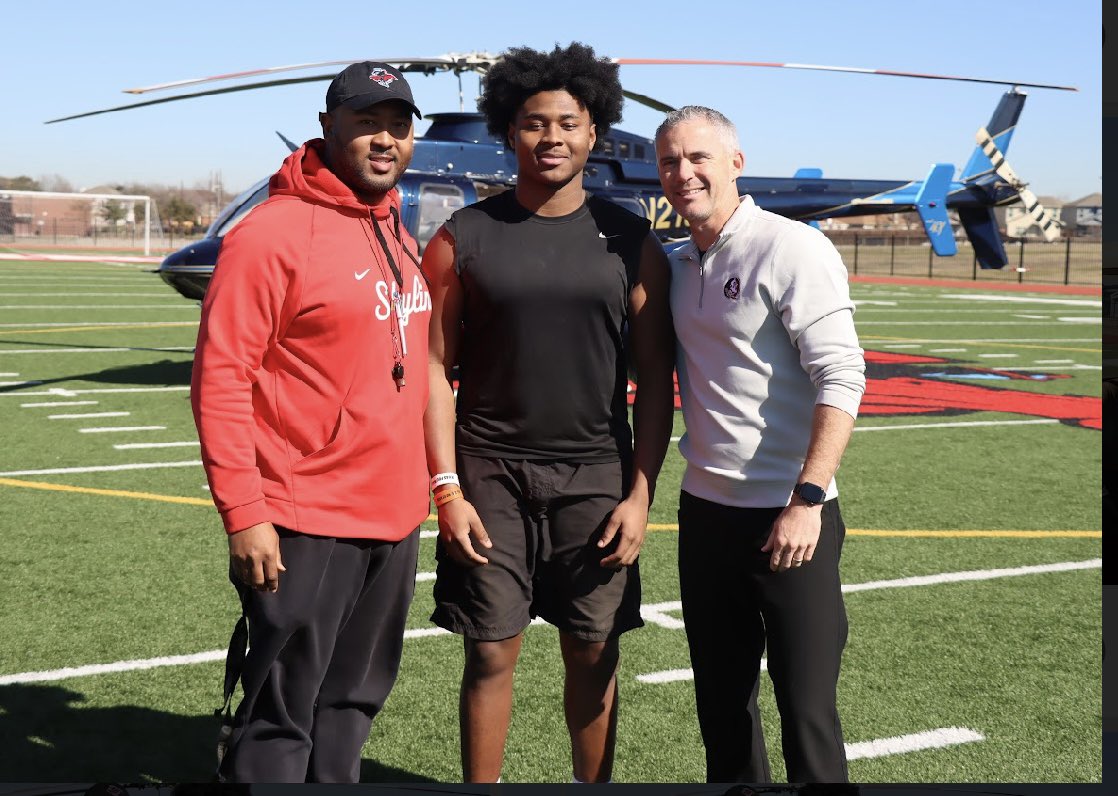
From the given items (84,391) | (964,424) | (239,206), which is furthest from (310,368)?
(239,206)

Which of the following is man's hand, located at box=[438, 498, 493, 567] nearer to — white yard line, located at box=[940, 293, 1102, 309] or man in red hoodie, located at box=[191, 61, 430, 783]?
Answer: man in red hoodie, located at box=[191, 61, 430, 783]

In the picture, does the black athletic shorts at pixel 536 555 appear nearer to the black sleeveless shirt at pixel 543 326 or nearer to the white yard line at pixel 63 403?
the black sleeveless shirt at pixel 543 326

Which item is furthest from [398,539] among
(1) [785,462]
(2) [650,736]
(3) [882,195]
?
(3) [882,195]

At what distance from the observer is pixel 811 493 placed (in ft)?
9.37

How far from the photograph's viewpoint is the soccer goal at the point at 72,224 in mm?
72625

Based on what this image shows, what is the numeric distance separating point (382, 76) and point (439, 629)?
2949 millimetres

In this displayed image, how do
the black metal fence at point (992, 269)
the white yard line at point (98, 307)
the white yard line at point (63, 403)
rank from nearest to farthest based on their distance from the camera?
the white yard line at point (63, 403), the white yard line at point (98, 307), the black metal fence at point (992, 269)

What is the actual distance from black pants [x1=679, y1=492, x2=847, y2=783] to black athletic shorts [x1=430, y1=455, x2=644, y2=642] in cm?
24

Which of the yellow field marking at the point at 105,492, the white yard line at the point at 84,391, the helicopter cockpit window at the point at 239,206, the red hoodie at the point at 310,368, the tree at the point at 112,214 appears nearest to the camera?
the red hoodie at the point at 310,368

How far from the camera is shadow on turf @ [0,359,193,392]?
12664 millimetres

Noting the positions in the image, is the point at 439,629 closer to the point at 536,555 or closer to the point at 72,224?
the point at 536,555

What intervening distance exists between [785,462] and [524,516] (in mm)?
737

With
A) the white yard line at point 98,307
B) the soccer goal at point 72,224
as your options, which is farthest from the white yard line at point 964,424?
the soccer goal at point 72,224

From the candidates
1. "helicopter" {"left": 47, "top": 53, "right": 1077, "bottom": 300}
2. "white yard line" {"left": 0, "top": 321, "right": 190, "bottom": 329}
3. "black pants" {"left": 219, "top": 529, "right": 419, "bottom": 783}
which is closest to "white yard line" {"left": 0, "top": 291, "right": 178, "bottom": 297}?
"white yard line" {"left": 0, "top": 321, "right": 190, "bottom": 329}
